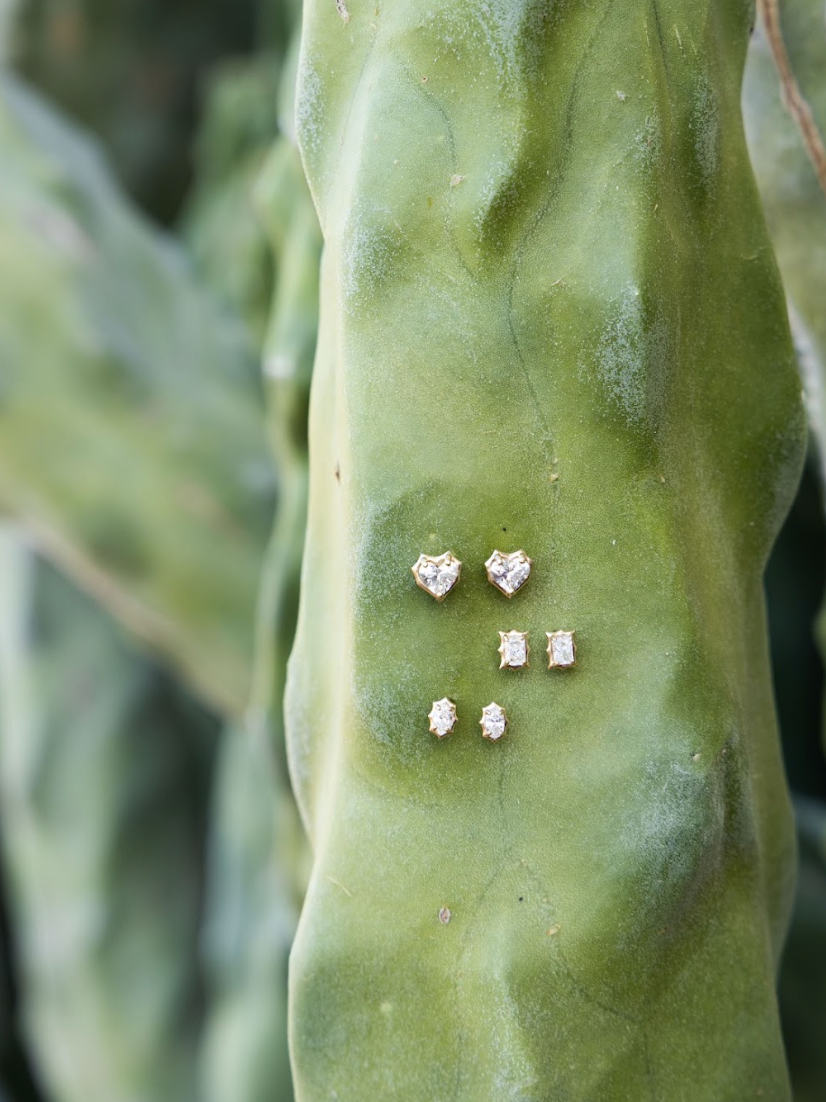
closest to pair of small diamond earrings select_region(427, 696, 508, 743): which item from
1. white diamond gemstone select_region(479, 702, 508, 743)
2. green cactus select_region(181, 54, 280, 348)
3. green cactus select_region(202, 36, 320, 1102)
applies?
white diamond gemstone select_region(479, 702, 508, 743)

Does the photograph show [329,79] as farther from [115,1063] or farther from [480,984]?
[115,1063]

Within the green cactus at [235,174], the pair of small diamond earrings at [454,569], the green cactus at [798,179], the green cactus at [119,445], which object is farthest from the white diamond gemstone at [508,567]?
the green cactus at [235,174]

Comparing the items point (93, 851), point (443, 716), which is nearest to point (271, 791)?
point (93, 851)

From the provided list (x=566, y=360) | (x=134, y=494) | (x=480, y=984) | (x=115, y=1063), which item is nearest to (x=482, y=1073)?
(x=480, y=984)

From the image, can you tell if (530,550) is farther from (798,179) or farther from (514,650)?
(798,179)

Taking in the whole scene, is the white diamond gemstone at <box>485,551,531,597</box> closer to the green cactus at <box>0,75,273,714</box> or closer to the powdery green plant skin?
the powdery green plant skin

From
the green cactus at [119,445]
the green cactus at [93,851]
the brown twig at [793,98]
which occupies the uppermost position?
the brown twig at [793,98]

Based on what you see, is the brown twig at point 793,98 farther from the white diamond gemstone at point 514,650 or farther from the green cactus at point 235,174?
the green cactus at point 235,174
